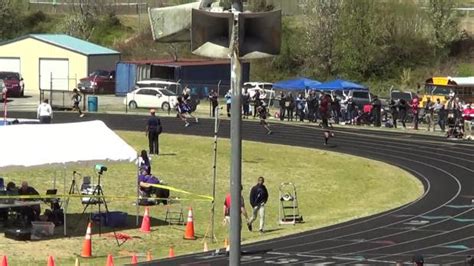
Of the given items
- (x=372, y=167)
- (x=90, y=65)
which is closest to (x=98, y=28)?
(x=90, y=65)

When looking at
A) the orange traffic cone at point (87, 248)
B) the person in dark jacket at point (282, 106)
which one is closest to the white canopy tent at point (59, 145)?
the orange traffic cone at point (87, 248)

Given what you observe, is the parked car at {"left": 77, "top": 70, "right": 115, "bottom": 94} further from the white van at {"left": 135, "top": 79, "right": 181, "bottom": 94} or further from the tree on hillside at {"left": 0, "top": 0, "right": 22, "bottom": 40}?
the tree on hillside at {"left": 0, "top": 0, "right": 22, "bottom": 40}

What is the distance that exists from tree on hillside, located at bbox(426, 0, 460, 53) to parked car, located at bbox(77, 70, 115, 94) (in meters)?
28.2

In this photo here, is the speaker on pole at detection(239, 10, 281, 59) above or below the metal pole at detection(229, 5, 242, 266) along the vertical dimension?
above

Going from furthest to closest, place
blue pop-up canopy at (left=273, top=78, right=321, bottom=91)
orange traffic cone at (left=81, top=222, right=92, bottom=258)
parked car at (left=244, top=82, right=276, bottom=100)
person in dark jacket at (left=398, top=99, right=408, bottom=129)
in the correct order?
blue pop-up canopy at (left=273, top=78, right=321, bottom=91), parked car at (left=244, top=82, right=276, bottom=100), person in dark jacket at (left=398, top=99, right=408, bottom=129), orange traffic cone at (left=81, top=222, right=92, bottom=258)

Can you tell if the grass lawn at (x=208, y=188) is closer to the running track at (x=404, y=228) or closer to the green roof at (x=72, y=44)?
the running track at (x=404, y=228)

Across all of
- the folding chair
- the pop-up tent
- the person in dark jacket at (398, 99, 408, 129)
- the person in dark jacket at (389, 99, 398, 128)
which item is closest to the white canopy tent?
the pop-up tent

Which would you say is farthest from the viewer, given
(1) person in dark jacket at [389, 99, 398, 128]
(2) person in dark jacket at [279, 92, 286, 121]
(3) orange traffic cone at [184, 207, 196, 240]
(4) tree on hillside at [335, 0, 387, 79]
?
(4) tree on hillside at [335, 0, 387, 79]

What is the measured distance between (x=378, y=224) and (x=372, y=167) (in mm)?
13401

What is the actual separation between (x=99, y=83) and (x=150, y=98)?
11.5 metres

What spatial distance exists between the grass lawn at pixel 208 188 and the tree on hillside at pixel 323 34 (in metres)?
40.0

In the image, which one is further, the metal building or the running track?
the metal building

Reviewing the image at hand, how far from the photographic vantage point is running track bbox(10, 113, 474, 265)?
2355 cm

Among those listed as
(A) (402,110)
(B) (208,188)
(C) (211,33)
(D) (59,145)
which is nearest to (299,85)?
(A) (402,110)
